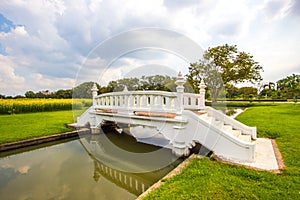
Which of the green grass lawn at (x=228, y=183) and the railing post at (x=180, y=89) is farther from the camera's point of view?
the railing post at (x=180, y=89)

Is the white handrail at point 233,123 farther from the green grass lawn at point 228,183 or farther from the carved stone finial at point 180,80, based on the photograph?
the carved stone finial at point 180,80

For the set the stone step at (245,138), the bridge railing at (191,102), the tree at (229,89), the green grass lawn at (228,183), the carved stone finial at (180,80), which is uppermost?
the tree at (229,89)

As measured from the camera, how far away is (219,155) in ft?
12.6

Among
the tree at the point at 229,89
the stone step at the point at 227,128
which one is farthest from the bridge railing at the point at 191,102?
the tree at the point at 229,89

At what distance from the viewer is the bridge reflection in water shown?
3.51m

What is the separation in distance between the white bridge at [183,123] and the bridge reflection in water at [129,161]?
1.53ft

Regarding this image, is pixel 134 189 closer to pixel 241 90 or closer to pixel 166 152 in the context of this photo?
pixel 166 152

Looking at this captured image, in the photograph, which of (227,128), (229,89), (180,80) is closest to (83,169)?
(180,80)

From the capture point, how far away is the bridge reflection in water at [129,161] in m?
3.51

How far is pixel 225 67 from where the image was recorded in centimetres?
1472

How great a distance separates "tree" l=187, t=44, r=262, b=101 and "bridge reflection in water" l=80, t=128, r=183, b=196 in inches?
409

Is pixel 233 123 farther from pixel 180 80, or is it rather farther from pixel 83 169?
pixel 83 169

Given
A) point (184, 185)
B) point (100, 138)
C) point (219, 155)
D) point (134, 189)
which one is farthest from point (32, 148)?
point (219, 155)

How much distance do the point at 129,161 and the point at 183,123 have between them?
1738 mm
